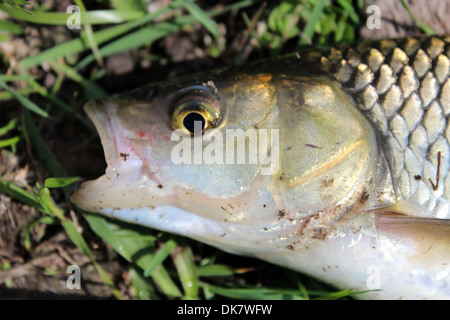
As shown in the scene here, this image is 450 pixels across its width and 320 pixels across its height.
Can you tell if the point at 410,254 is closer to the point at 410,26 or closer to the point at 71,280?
the point at 410,26

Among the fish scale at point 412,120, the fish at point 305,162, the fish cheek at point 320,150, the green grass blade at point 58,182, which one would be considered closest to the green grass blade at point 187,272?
the fish at point 305,162

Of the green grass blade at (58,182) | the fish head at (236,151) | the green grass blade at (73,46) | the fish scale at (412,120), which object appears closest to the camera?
the fish head at (236,151)

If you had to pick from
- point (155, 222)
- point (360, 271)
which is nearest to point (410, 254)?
point (360, 271)

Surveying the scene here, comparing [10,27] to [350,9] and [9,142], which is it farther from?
[350,9]

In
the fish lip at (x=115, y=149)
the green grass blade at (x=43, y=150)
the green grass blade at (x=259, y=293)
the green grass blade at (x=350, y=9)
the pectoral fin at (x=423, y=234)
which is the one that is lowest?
the green grass blade at (x=259, y=293)

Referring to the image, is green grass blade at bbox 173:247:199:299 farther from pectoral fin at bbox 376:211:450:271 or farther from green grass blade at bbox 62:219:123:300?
pectoral fin at bbox 376:211:450:271

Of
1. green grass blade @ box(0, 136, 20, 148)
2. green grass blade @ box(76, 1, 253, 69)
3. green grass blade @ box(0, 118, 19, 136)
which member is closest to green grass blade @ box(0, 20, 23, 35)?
green grass blade @ box(76, 1, 253, 69)

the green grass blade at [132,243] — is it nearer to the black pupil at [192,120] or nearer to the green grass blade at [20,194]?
the green grass blade at [20,194]
